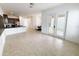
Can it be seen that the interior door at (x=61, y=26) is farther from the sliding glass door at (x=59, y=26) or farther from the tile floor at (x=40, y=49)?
the tile floor at (x=40, y=49)

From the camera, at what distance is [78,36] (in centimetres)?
447

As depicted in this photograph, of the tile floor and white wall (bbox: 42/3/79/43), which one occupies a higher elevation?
white wall (bbox: 42/3/79/43)

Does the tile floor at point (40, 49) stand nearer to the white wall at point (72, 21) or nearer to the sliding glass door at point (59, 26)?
the white wall at point (72, 21)

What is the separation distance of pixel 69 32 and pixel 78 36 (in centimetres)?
67

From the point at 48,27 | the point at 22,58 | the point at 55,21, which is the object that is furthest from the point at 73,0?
the point at 48,27

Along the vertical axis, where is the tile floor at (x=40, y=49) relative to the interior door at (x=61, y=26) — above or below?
below

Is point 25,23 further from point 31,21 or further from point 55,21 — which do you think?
point 55,21

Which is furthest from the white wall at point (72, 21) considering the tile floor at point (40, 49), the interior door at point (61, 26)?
the tile floor at point (40, 49)

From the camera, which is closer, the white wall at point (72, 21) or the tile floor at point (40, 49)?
the tile floor at point (40, 49)

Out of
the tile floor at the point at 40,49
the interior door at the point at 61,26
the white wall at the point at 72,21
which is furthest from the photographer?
the interior door at the point at 61,26

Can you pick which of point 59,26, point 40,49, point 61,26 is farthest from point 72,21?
point 40,49

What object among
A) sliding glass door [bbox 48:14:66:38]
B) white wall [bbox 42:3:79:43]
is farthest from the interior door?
white wall [bbox 42:3:79:43]

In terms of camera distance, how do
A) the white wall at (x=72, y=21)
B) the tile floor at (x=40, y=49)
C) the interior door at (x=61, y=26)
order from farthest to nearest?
the interior door at (x=61, y=26) → the white wall at (x=72, y=21) → the tile floor at (x=40, y=49)

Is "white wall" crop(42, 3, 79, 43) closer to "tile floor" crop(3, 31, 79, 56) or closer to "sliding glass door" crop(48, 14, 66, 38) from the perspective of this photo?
"sliding glass door" crop(48, 14, 66, 38)
